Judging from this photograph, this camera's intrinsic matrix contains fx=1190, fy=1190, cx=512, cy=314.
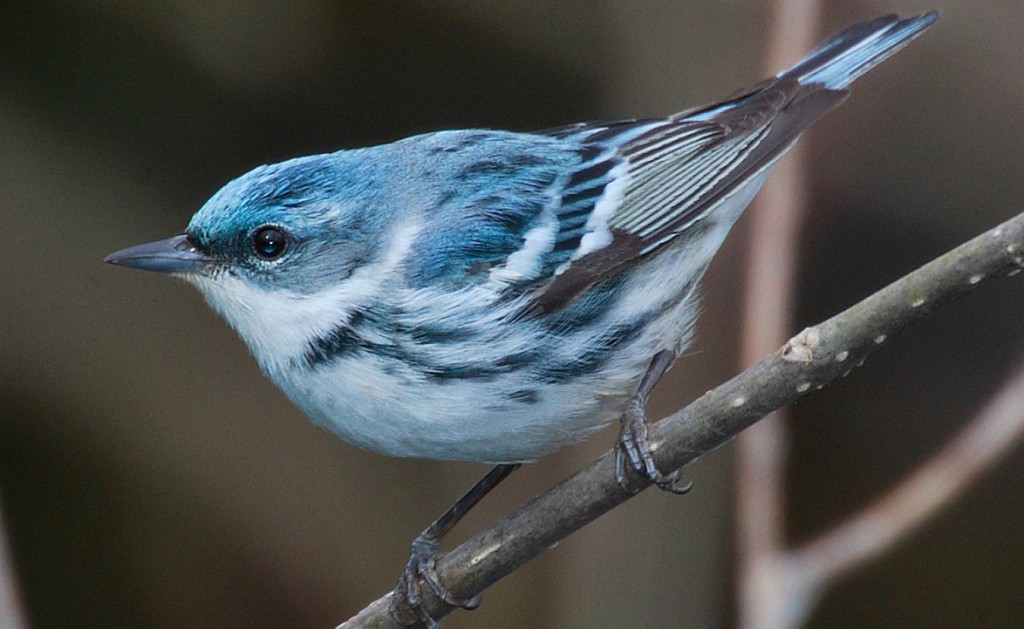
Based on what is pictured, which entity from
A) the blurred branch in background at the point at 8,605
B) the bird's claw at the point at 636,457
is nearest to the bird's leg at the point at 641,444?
the bird's claw at the point at 636,457

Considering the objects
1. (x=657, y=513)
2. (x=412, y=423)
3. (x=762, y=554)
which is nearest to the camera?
(x=412, y=423)

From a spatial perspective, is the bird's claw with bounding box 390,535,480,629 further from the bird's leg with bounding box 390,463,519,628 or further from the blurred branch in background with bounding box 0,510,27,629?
the blurred branch in background with bounding box 0,510,27,629

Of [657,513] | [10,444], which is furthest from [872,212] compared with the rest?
[10,444]

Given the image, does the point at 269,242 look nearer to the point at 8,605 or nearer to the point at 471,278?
the point at 471,278

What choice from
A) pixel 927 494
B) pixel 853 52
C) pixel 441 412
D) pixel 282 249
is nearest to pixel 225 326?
pixel 282 249

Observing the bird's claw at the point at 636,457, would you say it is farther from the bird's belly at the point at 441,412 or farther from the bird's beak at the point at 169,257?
the bird's beak at the point at 169,257

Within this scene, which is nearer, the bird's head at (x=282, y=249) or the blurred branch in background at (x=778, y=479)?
the bird's head at (x=282, y=249)

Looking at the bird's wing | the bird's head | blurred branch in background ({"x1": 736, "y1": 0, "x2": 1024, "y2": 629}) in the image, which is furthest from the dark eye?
blurred branch in background ({"x1": 736, "y1": 0, "x2": 1024, "y2": 629})

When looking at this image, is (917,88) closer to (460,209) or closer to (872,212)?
(872,212)
